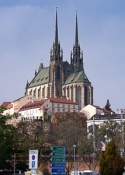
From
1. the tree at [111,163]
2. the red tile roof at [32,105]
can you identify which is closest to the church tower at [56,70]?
the red tile roof at [32,105]

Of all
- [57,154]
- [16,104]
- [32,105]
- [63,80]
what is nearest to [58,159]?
[57,154]

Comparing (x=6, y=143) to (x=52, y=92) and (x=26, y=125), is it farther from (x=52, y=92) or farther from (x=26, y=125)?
(x=52, y=92)

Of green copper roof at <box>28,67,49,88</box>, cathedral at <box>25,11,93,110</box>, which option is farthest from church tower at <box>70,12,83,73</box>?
green copper roof at <box>28,67,49,88</box>

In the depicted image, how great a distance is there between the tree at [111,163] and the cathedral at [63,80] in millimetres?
119182

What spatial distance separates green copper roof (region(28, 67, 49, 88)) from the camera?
593 feet

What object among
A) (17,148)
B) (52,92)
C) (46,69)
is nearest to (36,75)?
(46,69)

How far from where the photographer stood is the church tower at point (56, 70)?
17160cm

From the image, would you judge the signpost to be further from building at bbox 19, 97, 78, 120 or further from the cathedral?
the cathedral

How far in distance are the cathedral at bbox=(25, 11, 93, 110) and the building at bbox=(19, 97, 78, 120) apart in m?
7.71

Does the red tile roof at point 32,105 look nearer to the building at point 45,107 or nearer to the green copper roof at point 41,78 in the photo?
the building at point 45,107

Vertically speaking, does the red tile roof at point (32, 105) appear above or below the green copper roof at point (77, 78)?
below

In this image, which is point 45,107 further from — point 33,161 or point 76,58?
point 33,161

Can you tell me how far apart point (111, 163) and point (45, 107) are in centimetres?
10570

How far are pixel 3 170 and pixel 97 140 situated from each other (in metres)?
24.9
